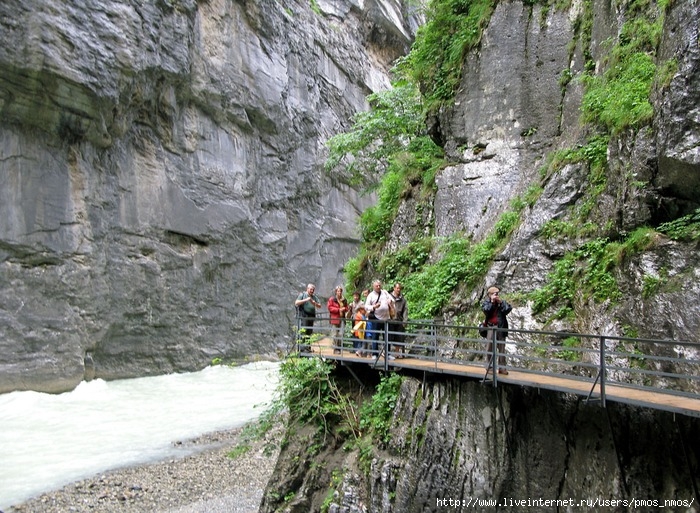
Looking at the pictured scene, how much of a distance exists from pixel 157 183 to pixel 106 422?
11077 mm

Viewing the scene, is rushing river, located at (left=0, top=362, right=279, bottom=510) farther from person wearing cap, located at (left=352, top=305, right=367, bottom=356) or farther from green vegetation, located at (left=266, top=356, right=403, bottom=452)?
person wearing cap, located at (left=352, top=305, right=367, bottom=356)

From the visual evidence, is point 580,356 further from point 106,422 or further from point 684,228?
point 106,422

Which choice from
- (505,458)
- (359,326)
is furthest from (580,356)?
(359,326)

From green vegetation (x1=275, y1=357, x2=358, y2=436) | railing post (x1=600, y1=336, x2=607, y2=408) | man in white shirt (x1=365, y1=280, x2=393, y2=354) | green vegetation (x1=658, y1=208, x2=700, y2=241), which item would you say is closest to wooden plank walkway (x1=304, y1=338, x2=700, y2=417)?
railing post (x1=600, y1=336, x2=607, y2=408)

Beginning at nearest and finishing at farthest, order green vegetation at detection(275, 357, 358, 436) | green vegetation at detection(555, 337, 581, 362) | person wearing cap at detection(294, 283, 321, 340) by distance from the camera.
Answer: green vegetation at detection(555, 337, 581, 362), green vegetation at detection(275, 357, 358, 436), person wearing cap at detection(294, 283, 321, 340)

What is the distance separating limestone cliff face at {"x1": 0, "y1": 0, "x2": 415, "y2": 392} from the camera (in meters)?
19.3

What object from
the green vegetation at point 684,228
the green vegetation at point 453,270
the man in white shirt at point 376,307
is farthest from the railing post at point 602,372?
the green vegetation at point 453,270

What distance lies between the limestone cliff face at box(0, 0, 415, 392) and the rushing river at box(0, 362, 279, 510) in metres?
1.18

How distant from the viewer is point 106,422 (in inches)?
695

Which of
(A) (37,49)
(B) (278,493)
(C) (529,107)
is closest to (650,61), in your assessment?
(C) (529,107)

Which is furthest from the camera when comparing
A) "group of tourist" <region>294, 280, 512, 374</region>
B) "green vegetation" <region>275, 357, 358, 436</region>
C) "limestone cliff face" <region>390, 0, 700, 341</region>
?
"green vegetation" <region>275, 357, 358, 436</region>

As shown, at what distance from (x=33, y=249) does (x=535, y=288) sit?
18.8 m

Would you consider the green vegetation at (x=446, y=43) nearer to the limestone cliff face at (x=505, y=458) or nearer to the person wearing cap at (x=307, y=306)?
the person wearing cap at (x=307, y=306)

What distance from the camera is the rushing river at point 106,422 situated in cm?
1366
